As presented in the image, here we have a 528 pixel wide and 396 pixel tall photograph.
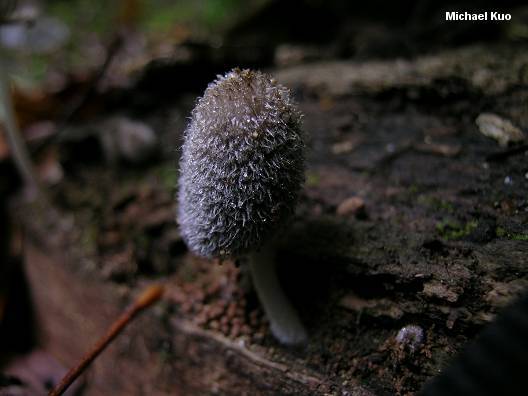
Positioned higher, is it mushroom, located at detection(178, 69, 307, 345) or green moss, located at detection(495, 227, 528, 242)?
mushroom, located at detection(178, 69, 307, 345)

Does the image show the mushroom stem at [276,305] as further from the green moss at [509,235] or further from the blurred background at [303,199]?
the green moss at [509,235]

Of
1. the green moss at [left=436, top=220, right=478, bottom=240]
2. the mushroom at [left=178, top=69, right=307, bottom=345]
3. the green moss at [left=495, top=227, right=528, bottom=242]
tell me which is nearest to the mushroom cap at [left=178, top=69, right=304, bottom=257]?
the mushroom at [left=178, top=69, right=307, bottom=345]

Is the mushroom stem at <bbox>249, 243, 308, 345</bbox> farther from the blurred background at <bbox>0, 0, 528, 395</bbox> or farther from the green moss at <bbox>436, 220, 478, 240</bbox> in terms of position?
the green moss at <bbox>436, 220, 478, 240</bbox>

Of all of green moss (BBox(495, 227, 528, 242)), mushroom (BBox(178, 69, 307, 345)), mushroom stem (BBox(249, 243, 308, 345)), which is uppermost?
mushroom (BBox(178, 69, 307, 345))

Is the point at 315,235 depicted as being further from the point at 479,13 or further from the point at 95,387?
the point at 479,13

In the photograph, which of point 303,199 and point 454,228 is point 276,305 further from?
point 454,228

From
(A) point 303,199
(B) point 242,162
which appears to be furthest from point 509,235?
(B) point 242,162

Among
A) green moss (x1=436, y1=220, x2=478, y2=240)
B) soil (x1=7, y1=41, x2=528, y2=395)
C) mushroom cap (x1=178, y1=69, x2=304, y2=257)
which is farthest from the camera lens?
green moss (x1=436, y1=220, x2=478, y2=240)
